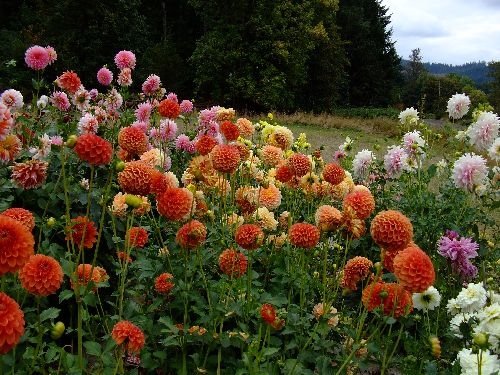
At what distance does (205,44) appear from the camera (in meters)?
24.9

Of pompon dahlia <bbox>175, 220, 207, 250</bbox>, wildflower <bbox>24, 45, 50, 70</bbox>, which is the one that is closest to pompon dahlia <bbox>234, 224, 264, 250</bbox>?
pompon dahlia <bbox>175, 220, 207, 250</bbox>

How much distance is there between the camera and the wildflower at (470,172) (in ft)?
9.84

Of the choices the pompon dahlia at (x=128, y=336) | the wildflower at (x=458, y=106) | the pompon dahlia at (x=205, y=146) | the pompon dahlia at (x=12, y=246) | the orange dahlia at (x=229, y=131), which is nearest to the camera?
the pompon dahlia at (x=12, y=246)

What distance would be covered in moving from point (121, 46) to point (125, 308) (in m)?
23.0

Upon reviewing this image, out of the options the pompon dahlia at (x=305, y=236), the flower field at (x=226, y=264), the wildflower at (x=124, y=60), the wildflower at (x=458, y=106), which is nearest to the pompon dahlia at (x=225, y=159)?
the flower field at (x=226, y=264)

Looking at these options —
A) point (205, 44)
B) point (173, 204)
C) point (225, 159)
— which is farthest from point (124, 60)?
point (205, 44)

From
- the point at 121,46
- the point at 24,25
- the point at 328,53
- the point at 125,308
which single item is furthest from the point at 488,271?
the point at 328,53

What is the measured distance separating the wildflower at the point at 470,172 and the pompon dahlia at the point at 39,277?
2.34 metres

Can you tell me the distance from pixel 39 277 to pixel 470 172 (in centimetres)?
238

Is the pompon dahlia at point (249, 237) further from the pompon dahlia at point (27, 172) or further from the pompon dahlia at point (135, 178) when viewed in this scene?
the pompon dahlia at point (27, 172)

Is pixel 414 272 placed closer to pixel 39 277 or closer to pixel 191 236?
pixel 191 236

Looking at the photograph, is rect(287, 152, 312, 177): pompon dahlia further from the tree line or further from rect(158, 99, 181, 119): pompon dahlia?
the tree line

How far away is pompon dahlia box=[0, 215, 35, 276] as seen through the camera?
3.94 feet

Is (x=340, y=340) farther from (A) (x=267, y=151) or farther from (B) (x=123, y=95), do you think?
(B) (x=123, y=95)
